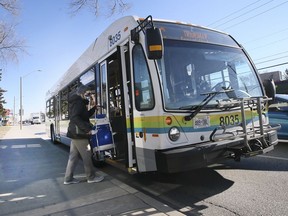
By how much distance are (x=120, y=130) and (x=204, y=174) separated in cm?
198

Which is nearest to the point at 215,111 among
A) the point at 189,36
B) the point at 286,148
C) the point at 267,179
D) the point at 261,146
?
the point at 261,146

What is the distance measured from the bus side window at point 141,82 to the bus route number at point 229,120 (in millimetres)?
1269

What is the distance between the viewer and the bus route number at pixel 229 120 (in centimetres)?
494

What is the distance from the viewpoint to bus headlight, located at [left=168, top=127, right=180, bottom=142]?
4.50 m

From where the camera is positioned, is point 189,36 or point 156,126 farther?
point 189,36

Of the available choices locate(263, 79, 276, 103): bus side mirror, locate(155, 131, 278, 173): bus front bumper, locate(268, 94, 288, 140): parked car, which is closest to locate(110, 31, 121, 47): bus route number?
locate(155, 131, 278, 173): bus front bumper

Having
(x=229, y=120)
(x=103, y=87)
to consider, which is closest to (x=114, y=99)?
(x=103, y=87)

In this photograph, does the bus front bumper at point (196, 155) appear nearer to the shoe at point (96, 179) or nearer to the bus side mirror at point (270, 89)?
the bus side mirror at point (270, 89)

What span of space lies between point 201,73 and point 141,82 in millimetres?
1093

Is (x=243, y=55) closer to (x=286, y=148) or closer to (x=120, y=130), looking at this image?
(x=120, y=130)

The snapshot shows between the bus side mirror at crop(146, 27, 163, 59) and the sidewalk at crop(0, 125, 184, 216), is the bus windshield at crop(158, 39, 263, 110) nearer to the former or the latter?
the bus side mirror at crop(146, 27, 163, 59)

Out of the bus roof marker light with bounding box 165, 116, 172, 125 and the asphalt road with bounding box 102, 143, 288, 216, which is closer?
the asphalt road with bounding box 102, 143, 288, 216

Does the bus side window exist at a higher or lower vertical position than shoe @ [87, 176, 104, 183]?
higher

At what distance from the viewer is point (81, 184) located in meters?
5.97
